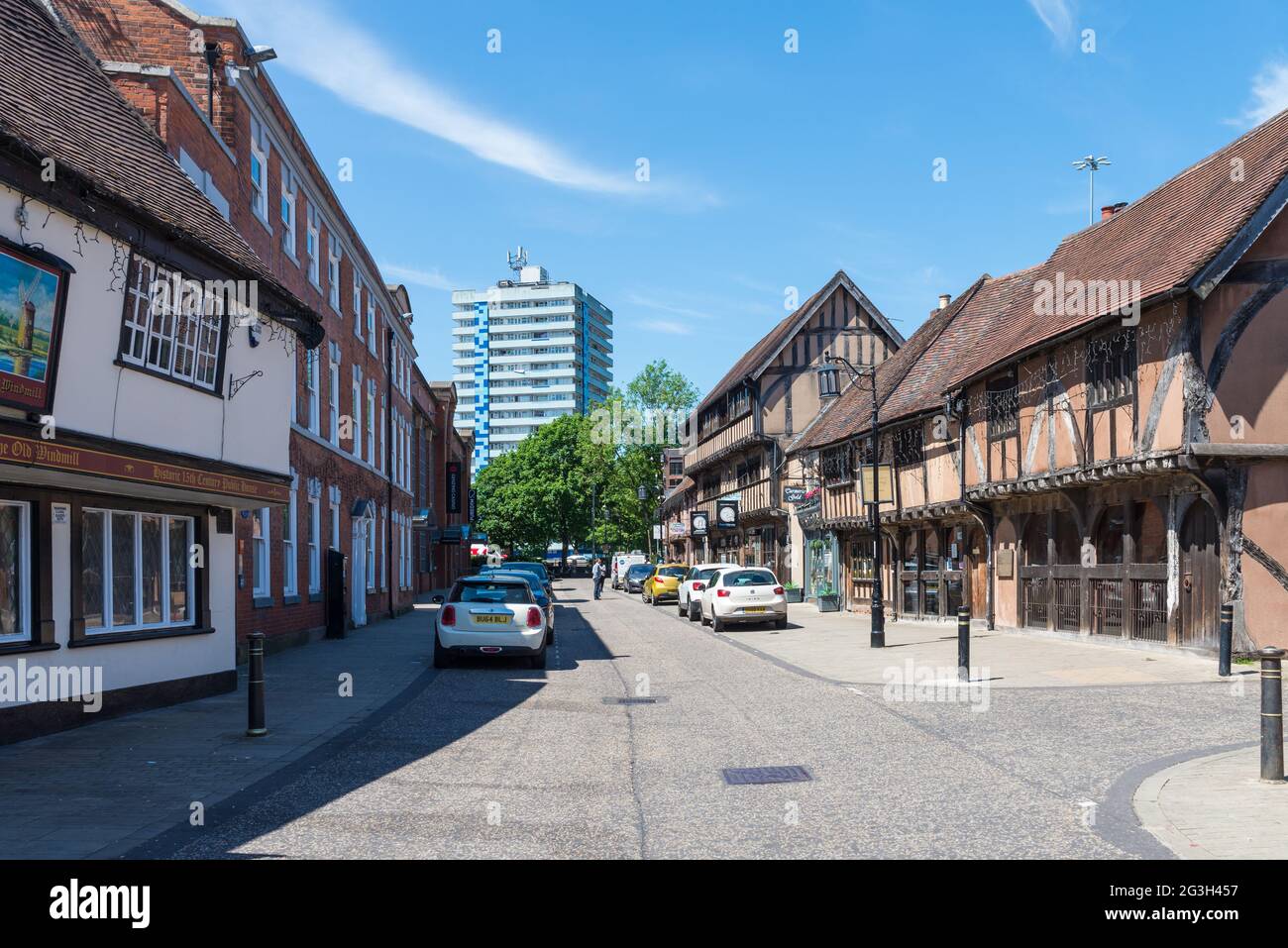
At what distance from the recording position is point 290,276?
23609 mm

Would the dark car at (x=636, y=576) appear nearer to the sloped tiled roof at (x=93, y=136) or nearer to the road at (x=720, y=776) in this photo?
the road at (x=720, y=776)

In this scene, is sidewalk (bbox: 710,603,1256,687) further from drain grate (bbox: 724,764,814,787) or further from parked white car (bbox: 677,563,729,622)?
drain grate (bbox: 724,764,814,787)

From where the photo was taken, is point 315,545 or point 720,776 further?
point 315,545

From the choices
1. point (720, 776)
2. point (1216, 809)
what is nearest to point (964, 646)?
point (720, 776)

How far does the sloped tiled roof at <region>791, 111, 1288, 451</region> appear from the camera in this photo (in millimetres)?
17719

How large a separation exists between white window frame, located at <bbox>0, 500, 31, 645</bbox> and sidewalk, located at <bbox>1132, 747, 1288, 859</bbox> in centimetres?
1033

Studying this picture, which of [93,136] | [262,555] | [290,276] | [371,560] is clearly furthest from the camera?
[371,560]

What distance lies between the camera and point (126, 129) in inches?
569

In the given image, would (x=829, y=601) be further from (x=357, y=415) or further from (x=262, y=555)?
(x=262, y=555)

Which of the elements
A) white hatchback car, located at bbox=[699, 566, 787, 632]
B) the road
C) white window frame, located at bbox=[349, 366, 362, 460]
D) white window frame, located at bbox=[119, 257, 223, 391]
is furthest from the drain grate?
white window frame, located at bbox=[349, 366, 362, 460]

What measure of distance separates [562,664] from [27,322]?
11.4m

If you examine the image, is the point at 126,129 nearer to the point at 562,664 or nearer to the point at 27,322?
the point at 27,322

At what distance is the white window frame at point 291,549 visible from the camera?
2239cm

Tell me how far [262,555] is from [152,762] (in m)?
11.1
